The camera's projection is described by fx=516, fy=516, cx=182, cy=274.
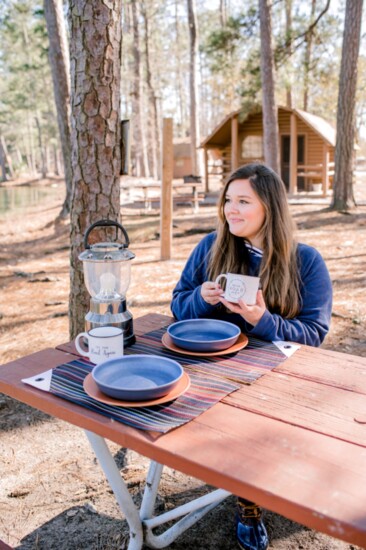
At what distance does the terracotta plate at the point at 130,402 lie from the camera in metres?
1.41

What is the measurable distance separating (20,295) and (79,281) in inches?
129

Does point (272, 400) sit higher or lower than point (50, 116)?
lower

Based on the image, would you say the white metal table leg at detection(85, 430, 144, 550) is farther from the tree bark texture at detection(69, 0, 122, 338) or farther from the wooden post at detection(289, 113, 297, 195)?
the wooden post at detection(289, 113, 297, 195)

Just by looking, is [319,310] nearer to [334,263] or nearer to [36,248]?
[334,263]

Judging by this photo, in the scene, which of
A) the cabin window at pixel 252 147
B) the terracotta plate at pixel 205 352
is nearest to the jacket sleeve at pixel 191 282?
the terracotta plate at pixel 205 352

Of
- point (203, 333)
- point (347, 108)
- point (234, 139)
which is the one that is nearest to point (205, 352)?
point (203, 333)

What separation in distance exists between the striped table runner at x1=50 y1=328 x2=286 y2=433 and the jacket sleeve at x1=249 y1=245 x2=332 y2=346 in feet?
0.25

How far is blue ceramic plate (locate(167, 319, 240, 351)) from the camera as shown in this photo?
1.82m

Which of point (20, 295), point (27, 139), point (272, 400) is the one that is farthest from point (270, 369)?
point (27, 139)

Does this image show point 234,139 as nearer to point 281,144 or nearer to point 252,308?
point 281,144

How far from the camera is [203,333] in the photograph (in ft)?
6.57

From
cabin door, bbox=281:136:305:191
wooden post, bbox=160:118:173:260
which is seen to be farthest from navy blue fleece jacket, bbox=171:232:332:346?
cabin door, bbox=281:136:305:191

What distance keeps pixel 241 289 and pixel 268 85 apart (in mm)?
11263

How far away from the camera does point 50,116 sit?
153 feet
